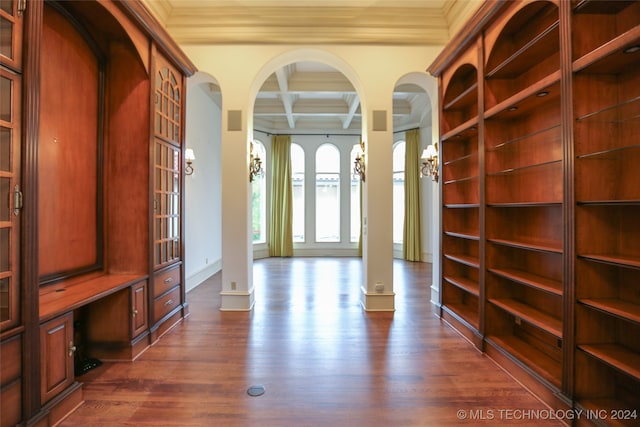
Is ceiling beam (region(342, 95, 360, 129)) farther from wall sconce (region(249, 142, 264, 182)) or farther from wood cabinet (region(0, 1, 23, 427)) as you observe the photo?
wood cabinet (region(0, 1, 23, 427))

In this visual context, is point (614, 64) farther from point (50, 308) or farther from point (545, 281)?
point (50, 308)

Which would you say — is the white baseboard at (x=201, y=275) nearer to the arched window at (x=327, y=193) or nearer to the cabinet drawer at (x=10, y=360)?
the cabinet drawer at (x=10, y=360)

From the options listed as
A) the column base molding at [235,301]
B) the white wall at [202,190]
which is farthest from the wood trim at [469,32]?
the column base molding at [235,301]

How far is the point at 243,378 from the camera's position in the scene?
2.38 meters

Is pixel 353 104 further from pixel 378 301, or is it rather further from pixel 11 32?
pixel 11 32

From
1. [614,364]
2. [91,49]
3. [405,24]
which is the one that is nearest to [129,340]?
[91,49]

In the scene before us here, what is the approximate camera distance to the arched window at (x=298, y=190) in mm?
8844

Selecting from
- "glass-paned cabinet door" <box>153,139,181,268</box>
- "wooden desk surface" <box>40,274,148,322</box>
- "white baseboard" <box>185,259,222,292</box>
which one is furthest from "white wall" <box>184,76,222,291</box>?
"wooden desk surface" <box>40,274,148,322</box>

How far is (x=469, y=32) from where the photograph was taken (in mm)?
2871

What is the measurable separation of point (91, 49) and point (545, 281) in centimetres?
461

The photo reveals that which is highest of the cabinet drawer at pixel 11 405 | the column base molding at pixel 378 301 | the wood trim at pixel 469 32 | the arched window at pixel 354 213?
the wood trim at pixel 469 32

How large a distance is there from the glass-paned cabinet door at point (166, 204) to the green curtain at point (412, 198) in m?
6.16

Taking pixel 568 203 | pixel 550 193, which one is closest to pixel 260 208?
pixel 550 193

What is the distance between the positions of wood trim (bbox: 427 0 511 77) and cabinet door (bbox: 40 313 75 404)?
422 cm
